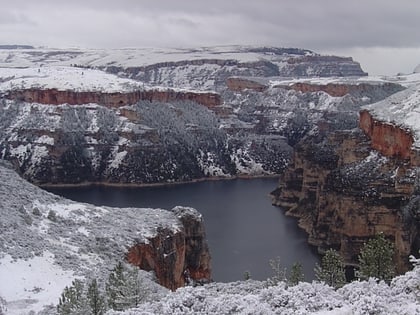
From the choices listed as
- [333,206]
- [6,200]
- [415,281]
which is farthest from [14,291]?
[333,206]

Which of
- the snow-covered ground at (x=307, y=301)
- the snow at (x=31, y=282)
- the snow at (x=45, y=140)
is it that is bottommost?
the snow at (x=45, y=140)

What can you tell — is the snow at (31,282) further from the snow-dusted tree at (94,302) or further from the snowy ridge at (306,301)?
the snowy ridge at (306,301)

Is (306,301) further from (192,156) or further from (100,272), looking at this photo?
(192,156)

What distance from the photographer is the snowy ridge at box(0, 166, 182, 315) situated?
3500 cm

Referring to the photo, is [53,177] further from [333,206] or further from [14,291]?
[14,291]

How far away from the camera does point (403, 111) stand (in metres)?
88.4

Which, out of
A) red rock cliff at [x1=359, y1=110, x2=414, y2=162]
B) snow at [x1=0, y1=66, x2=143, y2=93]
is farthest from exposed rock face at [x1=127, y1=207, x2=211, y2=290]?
snow at [x1=0, y1=66, x2=143, y2=93]

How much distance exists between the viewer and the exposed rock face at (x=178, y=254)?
4575 cm

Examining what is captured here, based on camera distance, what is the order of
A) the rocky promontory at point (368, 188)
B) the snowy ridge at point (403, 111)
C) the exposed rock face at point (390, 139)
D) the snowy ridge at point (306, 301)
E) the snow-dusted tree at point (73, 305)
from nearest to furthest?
1. the snowy ridge at point (306, 301)
2. the snow-dusted tree at point (73, 305)
3. the rocky promontory at point (368, 188)
4. the exposed rock face at point (390, 139)
5. the snowy ridge at point (403, 111)

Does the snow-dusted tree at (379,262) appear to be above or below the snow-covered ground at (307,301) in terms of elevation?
below

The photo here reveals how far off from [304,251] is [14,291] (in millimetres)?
48490

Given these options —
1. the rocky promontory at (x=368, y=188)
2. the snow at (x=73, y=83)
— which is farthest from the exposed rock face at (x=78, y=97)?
the rocky promontory at (x=368, y=188)

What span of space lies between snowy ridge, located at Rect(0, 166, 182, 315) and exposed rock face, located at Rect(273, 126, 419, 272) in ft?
93.9

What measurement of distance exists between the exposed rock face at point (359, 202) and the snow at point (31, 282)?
123ft
